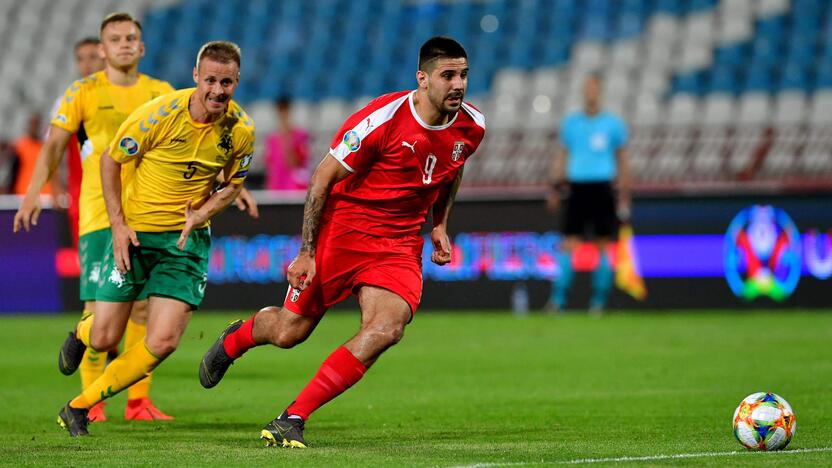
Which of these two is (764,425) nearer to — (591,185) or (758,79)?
(591,185)

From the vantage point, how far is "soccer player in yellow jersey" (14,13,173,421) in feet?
26.2

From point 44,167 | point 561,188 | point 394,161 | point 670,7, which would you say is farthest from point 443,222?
point 670,7

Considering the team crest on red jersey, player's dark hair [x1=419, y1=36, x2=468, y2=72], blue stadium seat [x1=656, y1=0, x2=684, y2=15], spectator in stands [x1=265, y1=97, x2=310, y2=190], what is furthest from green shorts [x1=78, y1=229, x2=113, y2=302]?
blue stadium seat [x1=656, y1=0, x2=684, y2=15]

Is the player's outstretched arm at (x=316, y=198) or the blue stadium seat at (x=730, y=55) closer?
the player's outstretched arm at (x=316, y=198)

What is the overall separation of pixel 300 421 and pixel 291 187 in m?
10.7

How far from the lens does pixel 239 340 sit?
7168 millimetres

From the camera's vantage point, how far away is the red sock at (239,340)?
23.4 ft

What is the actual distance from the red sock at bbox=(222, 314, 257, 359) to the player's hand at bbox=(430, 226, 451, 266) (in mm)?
980

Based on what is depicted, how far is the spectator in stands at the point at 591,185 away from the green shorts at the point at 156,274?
840 cm

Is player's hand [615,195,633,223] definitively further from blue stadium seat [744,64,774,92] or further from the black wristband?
blue stadium seat [744,64,774,92]

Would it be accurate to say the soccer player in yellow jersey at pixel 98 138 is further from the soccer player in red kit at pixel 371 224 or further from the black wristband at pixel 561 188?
the black wristband at pixel 561 188

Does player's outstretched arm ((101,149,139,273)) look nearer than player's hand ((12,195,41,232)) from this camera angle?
Yes

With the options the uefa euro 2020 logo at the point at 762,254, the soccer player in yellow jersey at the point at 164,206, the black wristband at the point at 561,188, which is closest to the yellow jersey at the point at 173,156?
the soccer player in yellow jersey at the point at 164,206

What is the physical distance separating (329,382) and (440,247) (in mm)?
1136
